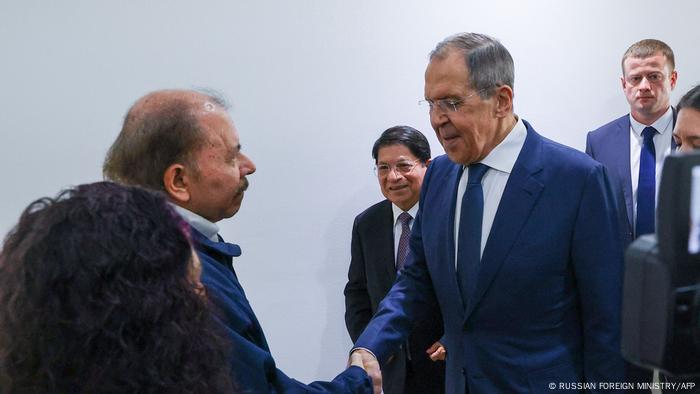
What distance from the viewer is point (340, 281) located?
3.45 metres

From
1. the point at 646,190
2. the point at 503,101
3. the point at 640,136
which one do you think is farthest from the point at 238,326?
the point at 640,136

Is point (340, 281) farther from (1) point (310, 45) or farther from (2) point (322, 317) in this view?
(1) point (310, 45)

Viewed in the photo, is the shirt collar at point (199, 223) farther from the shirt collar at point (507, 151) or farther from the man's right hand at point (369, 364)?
the shirt collar at point (507, 151)

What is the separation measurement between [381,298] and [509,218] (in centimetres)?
112

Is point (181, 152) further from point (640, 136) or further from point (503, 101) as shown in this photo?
point (640, 136)

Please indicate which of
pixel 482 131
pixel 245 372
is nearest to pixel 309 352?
pixel 482 131

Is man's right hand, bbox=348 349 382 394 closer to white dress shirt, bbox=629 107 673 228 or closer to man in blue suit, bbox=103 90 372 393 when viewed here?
man in blue suit, bbox=103 90 372 393

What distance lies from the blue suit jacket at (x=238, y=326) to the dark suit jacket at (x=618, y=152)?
1.90 meters

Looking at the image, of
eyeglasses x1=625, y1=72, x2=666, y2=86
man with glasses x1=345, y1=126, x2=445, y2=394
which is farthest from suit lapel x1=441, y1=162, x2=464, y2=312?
eyeglasses x1=625, y1=72, x2=666, y2=86

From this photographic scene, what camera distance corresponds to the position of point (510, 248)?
191cm

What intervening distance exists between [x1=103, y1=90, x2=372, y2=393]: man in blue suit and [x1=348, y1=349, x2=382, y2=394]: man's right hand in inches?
11.3

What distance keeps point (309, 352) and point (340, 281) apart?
0.33 metres

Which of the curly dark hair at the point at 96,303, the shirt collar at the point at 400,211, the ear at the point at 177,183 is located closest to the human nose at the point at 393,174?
the shirt collar at the point at 400,211

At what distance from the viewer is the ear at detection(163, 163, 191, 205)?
64.1 inches
